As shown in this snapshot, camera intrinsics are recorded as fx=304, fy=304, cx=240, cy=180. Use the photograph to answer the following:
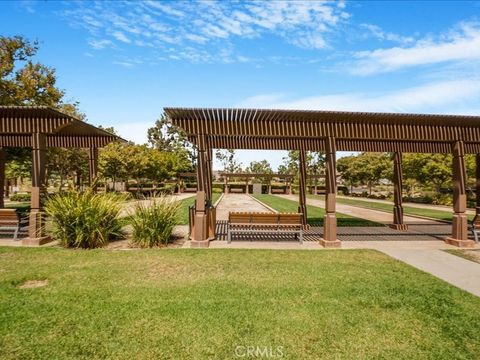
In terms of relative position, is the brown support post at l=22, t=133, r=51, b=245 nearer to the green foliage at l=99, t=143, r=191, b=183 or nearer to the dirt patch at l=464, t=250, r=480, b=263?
the dirt patch at l=464, t=250, r=480, b=263

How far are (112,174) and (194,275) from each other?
26109mm

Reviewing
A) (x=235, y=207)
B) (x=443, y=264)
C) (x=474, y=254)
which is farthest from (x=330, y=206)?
(x=235, y=207)

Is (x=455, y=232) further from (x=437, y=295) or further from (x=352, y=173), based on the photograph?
(x=352, y=173)

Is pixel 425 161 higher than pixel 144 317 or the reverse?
higher

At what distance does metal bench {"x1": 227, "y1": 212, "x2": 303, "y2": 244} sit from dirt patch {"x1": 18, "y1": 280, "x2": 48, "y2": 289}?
16.7 ft

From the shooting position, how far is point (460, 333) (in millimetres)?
3771

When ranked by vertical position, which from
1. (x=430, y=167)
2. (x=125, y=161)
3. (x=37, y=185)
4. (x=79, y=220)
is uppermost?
(x=125, y=161)

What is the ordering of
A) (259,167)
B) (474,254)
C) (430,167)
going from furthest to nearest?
(259,167)
(430,167)
(474,254)

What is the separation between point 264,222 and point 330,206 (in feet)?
6.77

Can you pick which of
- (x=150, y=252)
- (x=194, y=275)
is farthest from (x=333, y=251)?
(x=150, y=252)

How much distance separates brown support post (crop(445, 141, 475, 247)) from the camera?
9.35m

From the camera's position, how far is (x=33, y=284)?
17.4 feet

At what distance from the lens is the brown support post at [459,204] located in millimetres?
9352

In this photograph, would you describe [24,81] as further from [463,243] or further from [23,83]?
[463,243]
